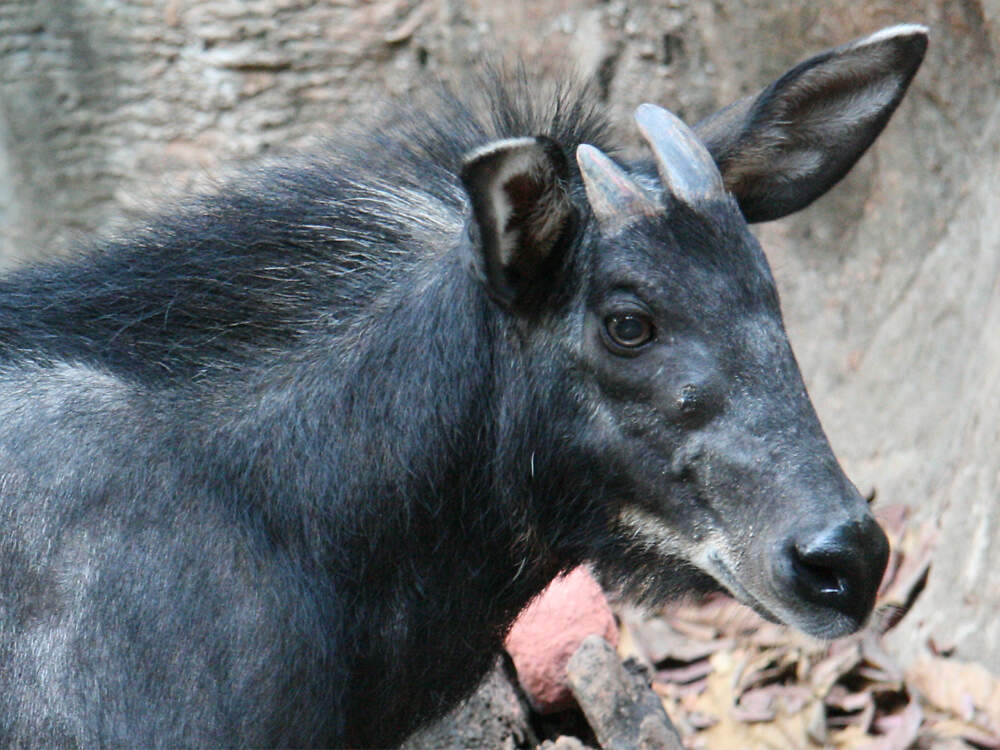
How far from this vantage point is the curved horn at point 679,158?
4.07 meters

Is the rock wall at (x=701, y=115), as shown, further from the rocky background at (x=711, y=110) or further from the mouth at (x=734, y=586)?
the mouth at (x=734, y=586)

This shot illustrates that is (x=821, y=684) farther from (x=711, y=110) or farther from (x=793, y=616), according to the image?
(x=711, y=110)

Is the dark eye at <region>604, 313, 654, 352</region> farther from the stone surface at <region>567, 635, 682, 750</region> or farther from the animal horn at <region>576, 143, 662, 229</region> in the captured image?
the stone surface at <region>567, 635, 682, 750</region>

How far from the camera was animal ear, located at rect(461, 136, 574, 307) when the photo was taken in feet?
12.6

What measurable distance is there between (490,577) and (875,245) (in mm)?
4257

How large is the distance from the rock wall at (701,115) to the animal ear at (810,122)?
223 centimetres

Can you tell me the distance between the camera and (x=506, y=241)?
13.1 feet

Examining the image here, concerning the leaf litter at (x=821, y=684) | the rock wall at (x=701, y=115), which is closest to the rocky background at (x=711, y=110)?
the rock wall at (x=701, y=115)

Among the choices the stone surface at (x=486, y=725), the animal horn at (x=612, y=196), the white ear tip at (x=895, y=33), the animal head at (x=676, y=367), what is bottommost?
the stone surface at (x=486, y=725)

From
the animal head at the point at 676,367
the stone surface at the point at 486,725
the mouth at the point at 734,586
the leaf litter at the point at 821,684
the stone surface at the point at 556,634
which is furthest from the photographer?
the leaf litter at the point at 821,684

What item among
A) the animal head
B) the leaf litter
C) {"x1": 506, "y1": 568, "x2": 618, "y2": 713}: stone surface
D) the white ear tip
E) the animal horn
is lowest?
the leaf litter

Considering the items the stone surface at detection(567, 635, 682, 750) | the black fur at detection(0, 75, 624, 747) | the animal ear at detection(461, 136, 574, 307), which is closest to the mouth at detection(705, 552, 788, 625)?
the black fur at detection(0, 75, 624, 747)

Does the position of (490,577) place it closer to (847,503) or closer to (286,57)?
(847,503)

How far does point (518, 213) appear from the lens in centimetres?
396
